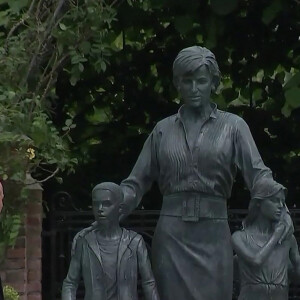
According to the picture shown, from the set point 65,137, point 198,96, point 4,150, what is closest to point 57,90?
point 65,137

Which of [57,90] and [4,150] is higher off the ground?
[57,90]

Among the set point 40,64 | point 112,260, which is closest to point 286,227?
point 112,260

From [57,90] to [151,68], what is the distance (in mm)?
753

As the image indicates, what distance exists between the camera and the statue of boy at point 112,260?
686 cm

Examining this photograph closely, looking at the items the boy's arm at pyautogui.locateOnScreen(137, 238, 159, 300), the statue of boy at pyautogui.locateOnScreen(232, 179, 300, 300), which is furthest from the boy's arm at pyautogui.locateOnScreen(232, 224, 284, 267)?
the boy's arm at pyautogui.locateOnScreen(137, 238, 159, 300)

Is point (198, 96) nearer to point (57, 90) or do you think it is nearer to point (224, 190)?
point (224, 190)

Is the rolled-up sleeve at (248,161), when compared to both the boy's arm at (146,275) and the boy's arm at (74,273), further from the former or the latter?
the boy's arm at (74,273)

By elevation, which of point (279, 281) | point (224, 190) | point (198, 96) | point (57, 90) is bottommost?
point (279, 281)

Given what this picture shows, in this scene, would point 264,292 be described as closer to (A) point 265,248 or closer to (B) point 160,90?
(A) point 265,248

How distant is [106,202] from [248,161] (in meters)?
0.71

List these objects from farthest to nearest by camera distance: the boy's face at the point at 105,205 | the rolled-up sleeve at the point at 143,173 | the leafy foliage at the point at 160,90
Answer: the leafy foliage at the point at 160,90
the rolled-up sleeve at the point at 143,173
the boy's face at the point at 105,205

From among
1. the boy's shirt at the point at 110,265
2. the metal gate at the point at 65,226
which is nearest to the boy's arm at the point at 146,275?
the boy's shirt at the point at 110,265

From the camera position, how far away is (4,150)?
29.8 ft

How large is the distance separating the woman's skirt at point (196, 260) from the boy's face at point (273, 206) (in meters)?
0.22
